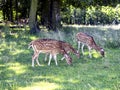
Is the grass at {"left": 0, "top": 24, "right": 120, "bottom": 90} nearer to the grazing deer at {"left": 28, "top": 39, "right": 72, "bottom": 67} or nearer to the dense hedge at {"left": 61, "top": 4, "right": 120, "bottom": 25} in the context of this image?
the grazing deer at {"left": 28, "top": 39, "right": 72, "bottom": 67}

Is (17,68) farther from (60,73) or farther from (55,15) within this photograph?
(55,15)

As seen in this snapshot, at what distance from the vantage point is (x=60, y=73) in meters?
10.9

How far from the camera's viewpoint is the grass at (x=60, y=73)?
926 centimetres

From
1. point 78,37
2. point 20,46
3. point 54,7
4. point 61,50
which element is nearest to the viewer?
point 61,50

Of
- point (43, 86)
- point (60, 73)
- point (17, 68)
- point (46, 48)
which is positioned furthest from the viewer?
point (46, 48)

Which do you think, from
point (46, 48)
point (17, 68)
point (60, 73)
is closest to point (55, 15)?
point (46, 48)

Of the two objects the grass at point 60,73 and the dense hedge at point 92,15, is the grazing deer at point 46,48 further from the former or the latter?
the dense hedge at point 92,15

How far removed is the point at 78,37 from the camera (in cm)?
1505

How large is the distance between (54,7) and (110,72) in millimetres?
14082

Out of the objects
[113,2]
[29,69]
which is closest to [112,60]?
[29,69]

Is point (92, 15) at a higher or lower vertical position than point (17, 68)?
lower

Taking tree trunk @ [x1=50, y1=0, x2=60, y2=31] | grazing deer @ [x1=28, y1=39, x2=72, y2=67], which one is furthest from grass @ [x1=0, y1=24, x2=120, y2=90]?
tree trunk @ [x1=50, y1=0, x2=60, y2=31]

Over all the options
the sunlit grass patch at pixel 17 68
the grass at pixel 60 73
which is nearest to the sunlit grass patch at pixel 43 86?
the grass at pixel 60 73

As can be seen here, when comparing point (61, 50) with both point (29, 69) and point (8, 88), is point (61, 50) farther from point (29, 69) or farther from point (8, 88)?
point (8, 88)
